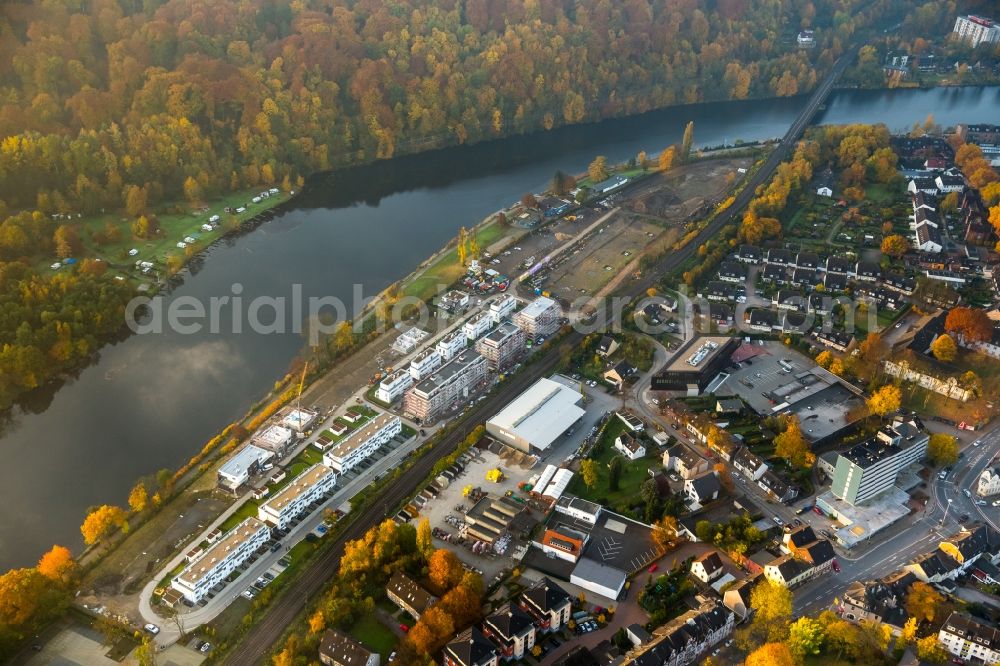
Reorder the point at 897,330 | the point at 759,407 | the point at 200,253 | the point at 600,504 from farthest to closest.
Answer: the point at 200,253 → the point at 897,330 → the point at 759,407 → the point at 600,504

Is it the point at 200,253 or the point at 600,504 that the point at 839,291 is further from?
the point at 200,253

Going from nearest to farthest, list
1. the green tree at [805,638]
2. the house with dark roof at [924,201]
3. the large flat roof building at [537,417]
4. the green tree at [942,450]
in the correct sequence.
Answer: the green tree at [805,638]
the green tree at [942,450]
the large flat roof building at [537,417]
the house with dark roof at [924,201]

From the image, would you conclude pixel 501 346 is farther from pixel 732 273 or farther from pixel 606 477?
pixel 732 273

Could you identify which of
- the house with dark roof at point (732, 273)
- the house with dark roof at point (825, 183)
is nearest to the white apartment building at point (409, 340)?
the house with dark roof at point (732, 273)

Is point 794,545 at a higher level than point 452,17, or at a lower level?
lower

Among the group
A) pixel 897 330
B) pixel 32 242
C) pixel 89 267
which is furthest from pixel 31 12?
pixel 897 330

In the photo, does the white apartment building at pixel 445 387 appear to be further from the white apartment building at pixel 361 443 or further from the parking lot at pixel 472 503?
the parking lot at pixel 472 503

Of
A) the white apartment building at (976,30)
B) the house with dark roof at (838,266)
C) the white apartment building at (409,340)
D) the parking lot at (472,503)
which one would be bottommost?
the parking lot at (472,503)
